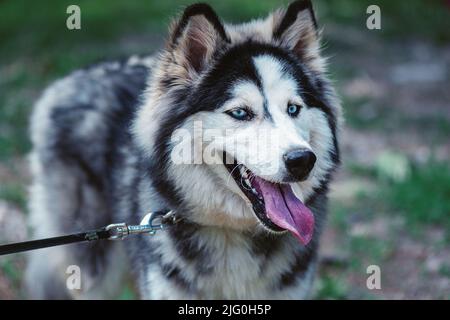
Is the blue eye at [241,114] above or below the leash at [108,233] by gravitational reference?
above

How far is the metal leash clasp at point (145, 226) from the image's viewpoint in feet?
10.3

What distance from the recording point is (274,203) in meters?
3.16

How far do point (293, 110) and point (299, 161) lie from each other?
450mm

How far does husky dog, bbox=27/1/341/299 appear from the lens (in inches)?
124

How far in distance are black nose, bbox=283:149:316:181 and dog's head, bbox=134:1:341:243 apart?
11 mm

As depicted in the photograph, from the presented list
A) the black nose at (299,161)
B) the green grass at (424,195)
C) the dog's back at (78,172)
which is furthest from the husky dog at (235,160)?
the green grass at (424,195)

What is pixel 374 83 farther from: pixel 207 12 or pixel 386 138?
pixel 207 12

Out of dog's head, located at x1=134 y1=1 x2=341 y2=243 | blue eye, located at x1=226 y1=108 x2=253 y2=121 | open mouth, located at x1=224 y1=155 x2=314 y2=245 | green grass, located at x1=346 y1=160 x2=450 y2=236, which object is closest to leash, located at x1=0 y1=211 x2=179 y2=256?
dog's head, located at x1=134 y1=1 x2=341 y2=243

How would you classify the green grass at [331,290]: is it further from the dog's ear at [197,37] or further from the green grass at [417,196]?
the dog's ear at [197,37]

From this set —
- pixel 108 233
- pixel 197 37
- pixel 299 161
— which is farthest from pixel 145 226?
pixel 197 37

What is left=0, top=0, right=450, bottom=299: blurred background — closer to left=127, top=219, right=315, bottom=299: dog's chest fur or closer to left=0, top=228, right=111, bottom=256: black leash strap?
left=127, top=219, right=315, bottom=299: dog's chest fur

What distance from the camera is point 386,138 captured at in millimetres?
7523

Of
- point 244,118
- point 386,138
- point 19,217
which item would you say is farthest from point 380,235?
point 19,217

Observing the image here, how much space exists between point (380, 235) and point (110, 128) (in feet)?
8.85
